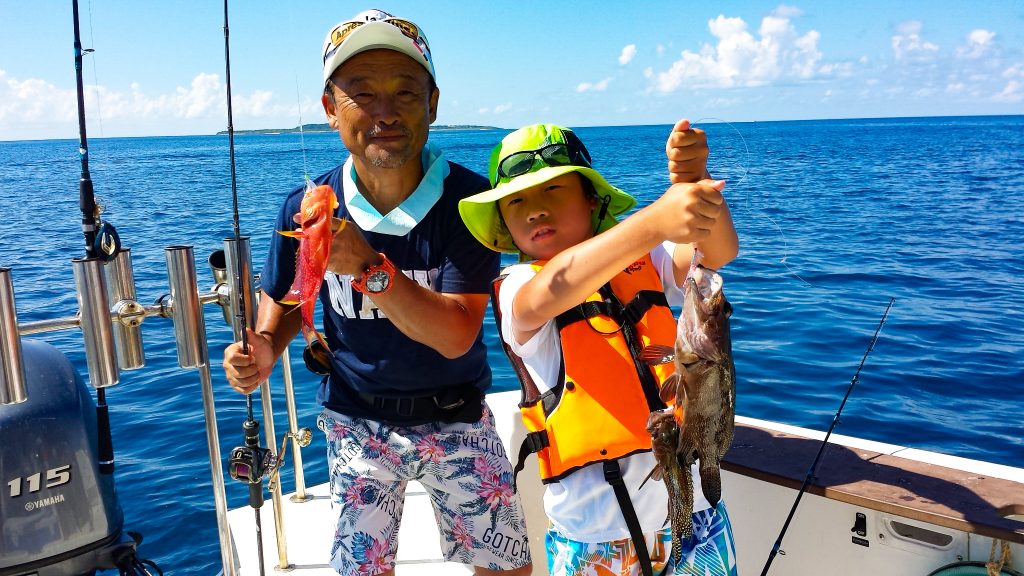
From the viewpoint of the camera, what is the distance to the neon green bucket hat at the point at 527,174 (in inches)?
89.5

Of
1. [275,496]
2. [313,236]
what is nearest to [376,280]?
[313,236]

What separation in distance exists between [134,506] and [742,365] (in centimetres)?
616

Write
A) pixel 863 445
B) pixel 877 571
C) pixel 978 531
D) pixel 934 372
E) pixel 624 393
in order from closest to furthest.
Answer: pixel 624 393
pixel 978 531
pixel 877 571
pixel 863 445
pixel 934 372

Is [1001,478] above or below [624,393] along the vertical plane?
below

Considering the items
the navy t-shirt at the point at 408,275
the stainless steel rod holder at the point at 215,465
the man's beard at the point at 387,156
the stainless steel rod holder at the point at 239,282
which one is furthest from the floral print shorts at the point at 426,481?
the man's beard at the point at 387,156

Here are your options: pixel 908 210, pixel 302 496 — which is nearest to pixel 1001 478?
pixel 302 496

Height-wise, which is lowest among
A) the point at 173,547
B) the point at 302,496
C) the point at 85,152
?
the point at 173,547

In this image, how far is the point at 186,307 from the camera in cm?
256

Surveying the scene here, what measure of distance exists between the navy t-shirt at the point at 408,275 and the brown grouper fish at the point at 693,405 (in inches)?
32.6

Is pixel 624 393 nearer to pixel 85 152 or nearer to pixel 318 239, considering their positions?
pixel 318 239

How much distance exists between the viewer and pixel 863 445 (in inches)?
129

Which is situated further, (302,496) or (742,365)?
(742,365)

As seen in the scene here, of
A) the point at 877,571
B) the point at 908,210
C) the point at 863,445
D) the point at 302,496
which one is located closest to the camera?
the point at 877,571

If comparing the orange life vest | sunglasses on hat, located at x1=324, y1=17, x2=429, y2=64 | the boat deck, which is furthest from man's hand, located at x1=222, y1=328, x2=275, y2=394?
the boat deck
